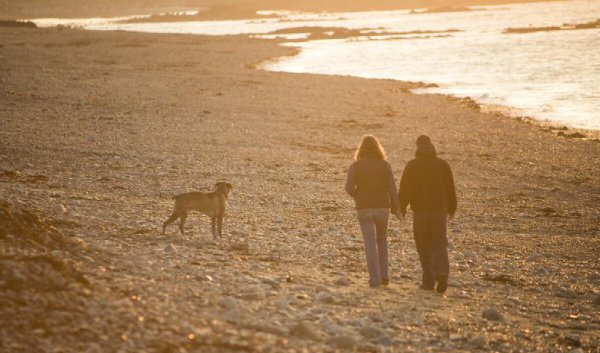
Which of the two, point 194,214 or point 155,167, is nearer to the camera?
point 194,214

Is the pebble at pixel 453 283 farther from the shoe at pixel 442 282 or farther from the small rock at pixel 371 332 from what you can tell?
the small rock at pixel 371 332

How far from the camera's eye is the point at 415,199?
11680 millimetres

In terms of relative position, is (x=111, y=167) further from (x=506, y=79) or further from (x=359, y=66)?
(x=359, y=66)

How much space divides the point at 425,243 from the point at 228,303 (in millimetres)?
3398

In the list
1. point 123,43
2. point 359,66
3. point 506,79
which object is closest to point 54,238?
point 506,79

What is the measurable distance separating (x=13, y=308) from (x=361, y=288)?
4832mm

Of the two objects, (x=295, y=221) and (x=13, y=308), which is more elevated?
(x=13, y=308)

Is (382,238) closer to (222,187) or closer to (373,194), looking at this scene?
(373,194)

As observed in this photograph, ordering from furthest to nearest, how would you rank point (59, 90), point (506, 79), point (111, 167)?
point (506, 79)
point (59, 90)
point (111, 167)

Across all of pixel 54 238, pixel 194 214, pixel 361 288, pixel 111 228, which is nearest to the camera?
pixel 54 238

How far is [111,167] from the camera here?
20469mm

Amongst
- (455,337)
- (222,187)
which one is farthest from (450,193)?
(222,187)

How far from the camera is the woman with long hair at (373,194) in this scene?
11.6 m

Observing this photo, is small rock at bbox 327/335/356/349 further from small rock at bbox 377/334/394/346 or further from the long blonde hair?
the long blonde hair
